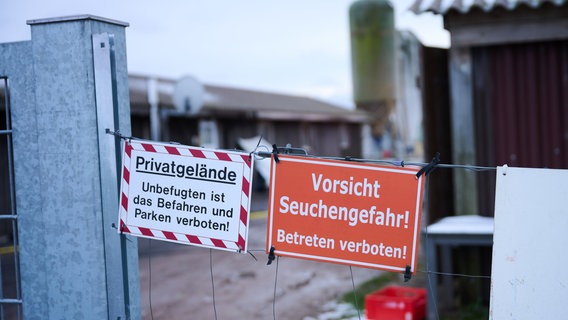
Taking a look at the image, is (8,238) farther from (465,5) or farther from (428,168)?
(465,5)

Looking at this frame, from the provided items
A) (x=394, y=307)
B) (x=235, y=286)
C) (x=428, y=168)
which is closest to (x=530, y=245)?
(x=428, y=168)

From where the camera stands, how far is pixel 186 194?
398cm

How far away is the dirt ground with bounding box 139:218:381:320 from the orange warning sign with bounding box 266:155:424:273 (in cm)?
322

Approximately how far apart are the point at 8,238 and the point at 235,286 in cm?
379

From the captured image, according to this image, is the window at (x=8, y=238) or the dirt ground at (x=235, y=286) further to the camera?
the dirt ground at (x=235, y=286)

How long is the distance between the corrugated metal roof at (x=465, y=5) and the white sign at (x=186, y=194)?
13.6ft

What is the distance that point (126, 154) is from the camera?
4160 millimetres

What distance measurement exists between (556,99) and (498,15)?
3.78 ft

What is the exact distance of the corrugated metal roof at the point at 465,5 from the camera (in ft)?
23.1

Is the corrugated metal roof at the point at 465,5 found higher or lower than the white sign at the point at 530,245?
higher

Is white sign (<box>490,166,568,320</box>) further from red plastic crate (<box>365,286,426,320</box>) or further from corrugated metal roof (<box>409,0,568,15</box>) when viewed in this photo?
corrugated metal roof (<box>409,0,568,15</box>)

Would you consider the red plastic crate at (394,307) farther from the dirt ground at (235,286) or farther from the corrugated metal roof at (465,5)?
the corrugated metal roof at (465,5)

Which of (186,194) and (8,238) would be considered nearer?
(186,194)

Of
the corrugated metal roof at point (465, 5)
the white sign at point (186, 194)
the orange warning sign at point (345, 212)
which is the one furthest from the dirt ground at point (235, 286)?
the corrugated metal roof at point (465, 5)
